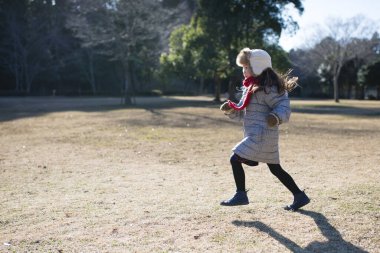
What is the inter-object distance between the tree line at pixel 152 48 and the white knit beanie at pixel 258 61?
2302cm

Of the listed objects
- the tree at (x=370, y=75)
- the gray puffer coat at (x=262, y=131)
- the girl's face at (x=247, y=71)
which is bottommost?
the gray puffer coat at (x=262, y=131)

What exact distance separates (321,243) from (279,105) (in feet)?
4.02

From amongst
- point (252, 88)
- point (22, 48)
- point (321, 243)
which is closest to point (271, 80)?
point (252, 88)

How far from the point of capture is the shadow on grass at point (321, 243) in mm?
3039

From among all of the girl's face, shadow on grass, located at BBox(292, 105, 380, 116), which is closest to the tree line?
shadow on grass, located at BBox(292, 105, 380, 116)

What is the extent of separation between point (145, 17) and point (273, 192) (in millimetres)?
23305

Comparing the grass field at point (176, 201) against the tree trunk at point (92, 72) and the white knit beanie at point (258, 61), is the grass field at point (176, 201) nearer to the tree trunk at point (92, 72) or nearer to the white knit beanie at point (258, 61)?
the white knit beanie at point (258, 61)

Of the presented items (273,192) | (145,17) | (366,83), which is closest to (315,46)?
(366,83)

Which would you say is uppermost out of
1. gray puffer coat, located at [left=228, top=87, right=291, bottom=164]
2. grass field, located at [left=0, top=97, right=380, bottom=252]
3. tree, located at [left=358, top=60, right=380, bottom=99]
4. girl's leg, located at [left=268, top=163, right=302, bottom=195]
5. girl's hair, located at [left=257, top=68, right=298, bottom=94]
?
tree, located at [left=358, top=60, right=380, bottom=99]

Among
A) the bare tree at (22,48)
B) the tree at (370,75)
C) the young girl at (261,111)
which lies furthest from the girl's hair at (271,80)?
the tree at (370,75)

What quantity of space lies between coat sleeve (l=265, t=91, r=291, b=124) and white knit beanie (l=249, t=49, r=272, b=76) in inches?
9.6

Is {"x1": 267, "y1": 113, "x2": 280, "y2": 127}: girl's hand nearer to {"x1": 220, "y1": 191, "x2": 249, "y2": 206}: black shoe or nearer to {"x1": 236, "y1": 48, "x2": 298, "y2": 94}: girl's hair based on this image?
{"x1": 236, "y1": 48, "x2": 298, "y2": 94}: girl's hair

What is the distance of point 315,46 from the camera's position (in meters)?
37.4

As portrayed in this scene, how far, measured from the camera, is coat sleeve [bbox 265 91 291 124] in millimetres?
3639
